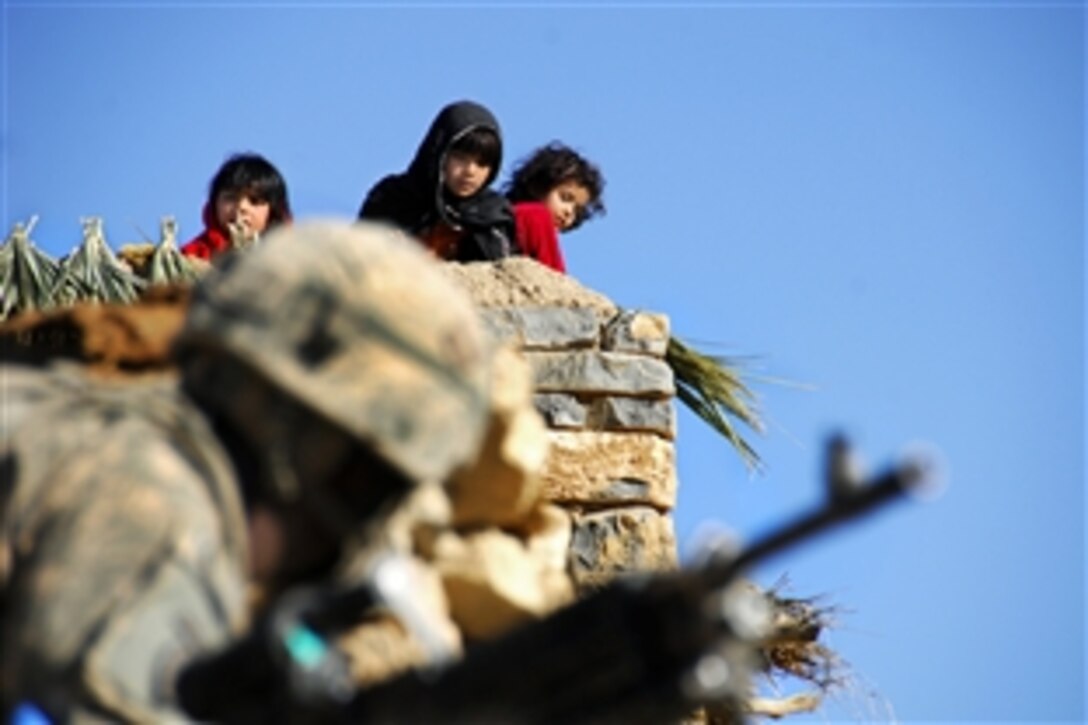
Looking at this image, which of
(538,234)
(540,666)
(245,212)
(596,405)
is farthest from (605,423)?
(540,666)

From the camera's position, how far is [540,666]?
4.47m

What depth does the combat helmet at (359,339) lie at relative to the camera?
4.57 meters

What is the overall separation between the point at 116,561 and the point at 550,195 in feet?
20.2

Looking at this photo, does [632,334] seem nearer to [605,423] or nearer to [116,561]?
[605,423]

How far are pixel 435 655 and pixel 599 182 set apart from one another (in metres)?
6.17

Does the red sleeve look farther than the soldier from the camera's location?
Yes

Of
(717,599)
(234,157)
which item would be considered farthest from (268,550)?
(234,157)

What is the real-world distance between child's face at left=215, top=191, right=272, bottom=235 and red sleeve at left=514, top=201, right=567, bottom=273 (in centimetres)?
115

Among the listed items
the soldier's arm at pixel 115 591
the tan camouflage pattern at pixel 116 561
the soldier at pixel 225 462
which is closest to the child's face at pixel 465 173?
the soldier at pixel 225 462

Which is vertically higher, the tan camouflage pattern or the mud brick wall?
the mud brick wall

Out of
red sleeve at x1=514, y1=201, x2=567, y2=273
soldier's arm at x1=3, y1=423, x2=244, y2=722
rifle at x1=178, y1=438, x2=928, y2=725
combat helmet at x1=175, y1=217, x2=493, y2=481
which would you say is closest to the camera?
rifle at x1=178, y1=438, x2=928, y2=725

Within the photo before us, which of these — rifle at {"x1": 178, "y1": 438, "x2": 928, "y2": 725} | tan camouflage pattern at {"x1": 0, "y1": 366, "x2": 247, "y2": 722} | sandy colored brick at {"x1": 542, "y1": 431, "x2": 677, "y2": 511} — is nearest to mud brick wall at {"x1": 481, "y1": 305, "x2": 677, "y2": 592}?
sandy colored brick at {"x1": 542, "y1": 431, "x2": 677, "y2": 511}

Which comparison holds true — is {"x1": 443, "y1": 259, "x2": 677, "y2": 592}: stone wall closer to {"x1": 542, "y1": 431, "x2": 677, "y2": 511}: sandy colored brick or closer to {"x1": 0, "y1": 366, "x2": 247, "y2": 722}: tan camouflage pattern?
{"x1": 542, "y1": 431, "x2": 677, "y2": 511}: sandy colored brick

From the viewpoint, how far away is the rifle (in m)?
4.27
